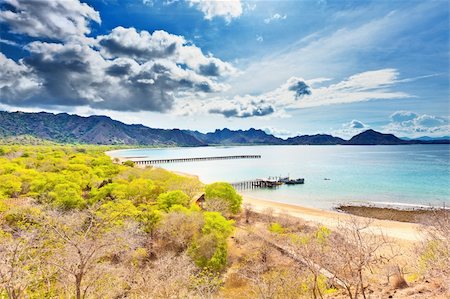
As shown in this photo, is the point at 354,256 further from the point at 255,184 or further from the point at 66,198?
the point at 255,184

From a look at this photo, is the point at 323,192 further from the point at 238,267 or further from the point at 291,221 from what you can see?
the point at 238,267

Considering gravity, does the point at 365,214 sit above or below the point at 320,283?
below

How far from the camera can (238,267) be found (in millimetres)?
21609

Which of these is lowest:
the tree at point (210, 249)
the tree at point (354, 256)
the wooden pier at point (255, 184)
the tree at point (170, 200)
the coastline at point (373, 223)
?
the wooden pier at point (255, 184)

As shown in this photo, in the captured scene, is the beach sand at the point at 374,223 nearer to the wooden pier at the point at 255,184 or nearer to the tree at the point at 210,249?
the tree at the point at 210,249

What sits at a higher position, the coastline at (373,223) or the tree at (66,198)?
the tree at (66,198)

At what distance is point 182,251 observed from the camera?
22.5 m

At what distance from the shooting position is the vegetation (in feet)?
36.9

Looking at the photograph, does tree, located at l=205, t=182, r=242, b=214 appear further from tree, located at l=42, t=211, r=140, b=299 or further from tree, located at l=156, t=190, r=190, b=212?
tree, located at l=42, t=211, r=140, b=299

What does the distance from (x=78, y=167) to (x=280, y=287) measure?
42744 mm

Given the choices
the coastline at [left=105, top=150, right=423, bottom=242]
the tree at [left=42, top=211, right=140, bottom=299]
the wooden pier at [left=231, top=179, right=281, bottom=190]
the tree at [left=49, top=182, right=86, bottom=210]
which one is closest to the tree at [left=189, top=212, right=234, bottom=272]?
the tree at [left=42, top=211, right=140, bottom=299]

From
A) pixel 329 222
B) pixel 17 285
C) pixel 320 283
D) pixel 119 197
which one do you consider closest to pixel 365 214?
pixel 329 222

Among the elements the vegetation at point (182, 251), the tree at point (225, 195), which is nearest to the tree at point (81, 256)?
the vegetation at point (182, 251)

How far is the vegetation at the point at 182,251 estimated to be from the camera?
11.2m
